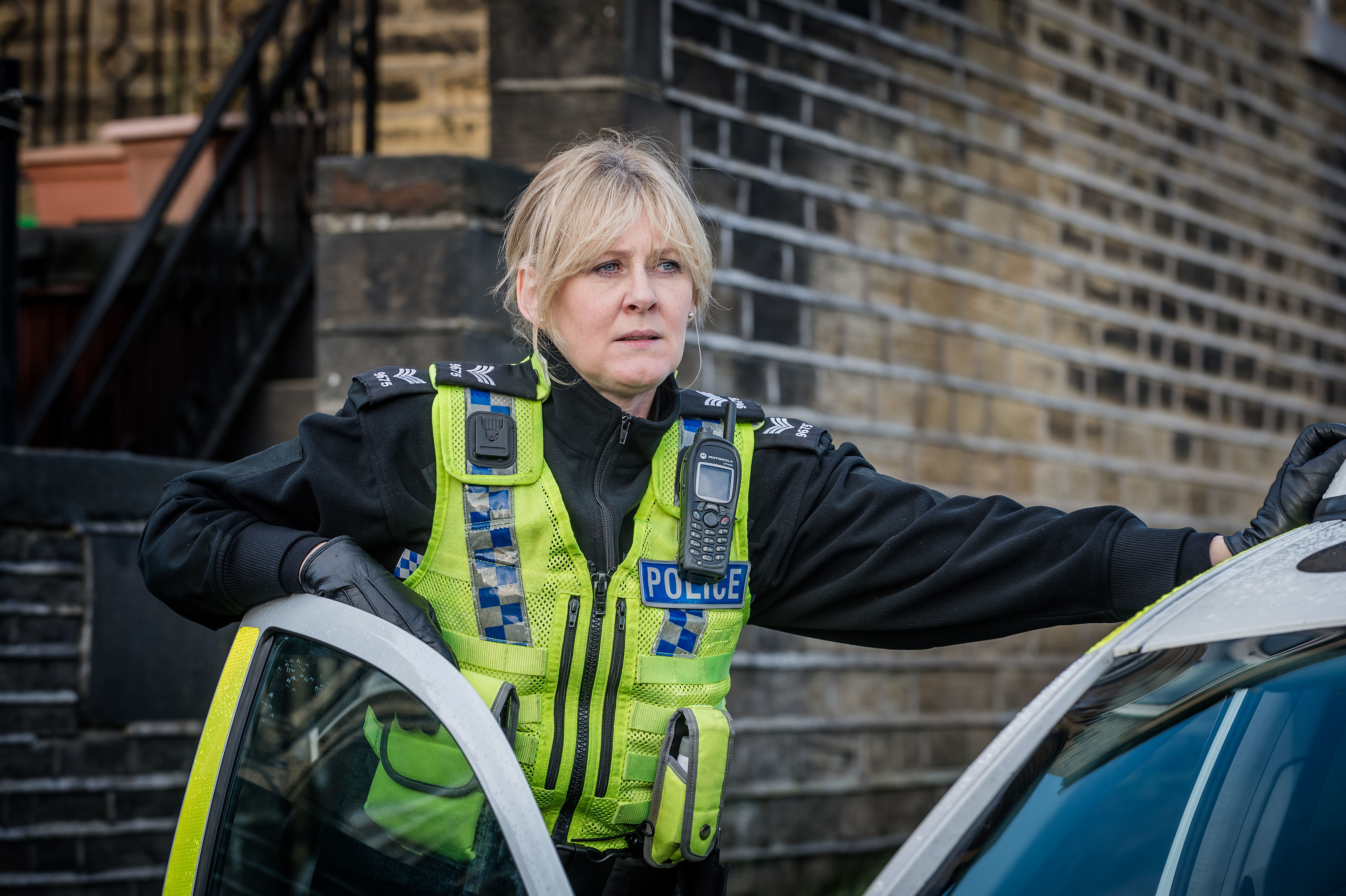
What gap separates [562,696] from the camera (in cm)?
197

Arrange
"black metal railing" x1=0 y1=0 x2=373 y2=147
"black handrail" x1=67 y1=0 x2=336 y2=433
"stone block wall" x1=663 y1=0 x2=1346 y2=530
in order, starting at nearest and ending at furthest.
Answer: "black handrail" x1=67 y1=0 x2=336 y2=433 → "stone block wall" x1=663 y1=0 x2=1346 y2=530 → "black metal railing" x1=0 y1=0 x2=373 y2=147

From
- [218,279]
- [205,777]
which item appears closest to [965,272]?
[218,279]

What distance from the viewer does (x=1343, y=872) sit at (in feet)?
5.71

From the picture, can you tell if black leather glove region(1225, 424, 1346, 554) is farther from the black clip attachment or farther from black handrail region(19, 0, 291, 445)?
black handrail region(19, 0, 291, 445)

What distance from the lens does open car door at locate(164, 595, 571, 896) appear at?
152 centimetres

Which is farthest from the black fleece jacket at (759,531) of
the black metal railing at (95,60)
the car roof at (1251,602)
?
the black metal railing at (95,60)

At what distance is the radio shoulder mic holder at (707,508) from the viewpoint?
80.3 inches

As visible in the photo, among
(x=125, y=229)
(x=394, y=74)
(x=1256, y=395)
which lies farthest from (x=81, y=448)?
(x=1256, y=395)

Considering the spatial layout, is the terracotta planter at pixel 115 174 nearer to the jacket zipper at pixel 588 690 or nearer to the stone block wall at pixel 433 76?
the stone block wall at pixel 433 76

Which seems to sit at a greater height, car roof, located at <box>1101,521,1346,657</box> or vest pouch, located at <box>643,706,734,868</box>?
car roof, located at <box>1101,521,1346,657</box>

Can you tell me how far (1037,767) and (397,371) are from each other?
120 centimetres

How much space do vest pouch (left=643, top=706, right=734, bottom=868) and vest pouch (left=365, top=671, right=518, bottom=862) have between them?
0.30 metres

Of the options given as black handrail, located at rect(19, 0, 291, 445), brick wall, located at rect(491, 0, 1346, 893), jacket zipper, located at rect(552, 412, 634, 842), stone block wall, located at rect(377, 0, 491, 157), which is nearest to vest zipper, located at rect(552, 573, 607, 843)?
jacket zipper, located at rect(552, 412, 634, 842)

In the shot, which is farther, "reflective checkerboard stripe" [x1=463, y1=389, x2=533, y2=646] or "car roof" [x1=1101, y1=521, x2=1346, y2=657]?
"reflective checkerboard stripe" [x1=463, y1=389, x2=533, y2=646]
